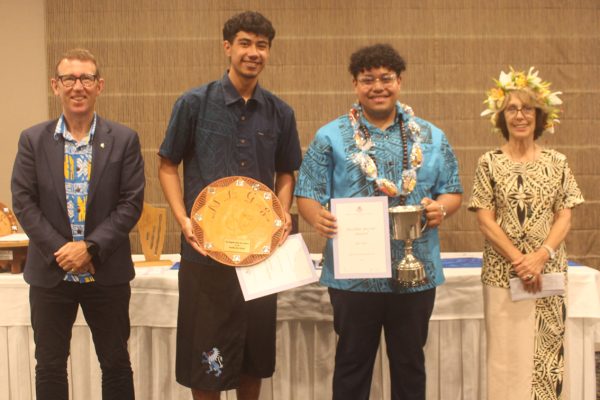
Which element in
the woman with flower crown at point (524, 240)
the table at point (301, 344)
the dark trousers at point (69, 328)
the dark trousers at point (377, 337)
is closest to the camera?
the dark trousers at point (377, 337)

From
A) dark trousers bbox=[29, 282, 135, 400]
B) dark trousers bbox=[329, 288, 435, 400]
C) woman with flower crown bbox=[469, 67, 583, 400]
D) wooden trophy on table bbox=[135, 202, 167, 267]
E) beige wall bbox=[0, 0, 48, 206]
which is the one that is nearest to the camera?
dark trousers bbox=[329, 288, 435, 400]

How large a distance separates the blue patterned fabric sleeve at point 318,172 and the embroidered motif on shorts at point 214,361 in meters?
0.63

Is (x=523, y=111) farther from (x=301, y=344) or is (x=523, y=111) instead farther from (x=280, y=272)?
(x=301, y=344)

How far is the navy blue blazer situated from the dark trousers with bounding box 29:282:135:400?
0.17ft

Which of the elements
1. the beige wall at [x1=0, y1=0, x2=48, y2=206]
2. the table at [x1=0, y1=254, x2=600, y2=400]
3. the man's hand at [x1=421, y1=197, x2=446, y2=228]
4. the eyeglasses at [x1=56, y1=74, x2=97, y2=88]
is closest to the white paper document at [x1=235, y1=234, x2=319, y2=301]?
the man's hand at [x1=421, y1=197, x2=446, y2=228]

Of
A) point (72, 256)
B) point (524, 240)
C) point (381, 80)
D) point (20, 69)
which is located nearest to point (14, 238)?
point (72, 256)

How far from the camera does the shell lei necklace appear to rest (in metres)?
2.12

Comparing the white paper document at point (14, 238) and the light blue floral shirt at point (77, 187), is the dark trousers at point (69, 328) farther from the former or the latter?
the white paper document at point (14, 238)

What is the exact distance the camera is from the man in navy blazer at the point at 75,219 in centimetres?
226

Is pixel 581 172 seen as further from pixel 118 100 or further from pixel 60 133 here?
pixel 60 133

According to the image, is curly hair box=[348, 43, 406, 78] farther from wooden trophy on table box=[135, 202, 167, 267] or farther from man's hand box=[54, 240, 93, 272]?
wooden trophy on table box=[135, 202, 167, 267]

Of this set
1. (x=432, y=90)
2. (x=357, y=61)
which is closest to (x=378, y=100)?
(x=357, y=61)

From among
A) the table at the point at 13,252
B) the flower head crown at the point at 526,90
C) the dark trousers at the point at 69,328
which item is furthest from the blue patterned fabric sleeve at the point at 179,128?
the flower head crown at the point at 526,90

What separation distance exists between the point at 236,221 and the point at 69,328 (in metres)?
0.71
